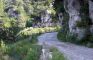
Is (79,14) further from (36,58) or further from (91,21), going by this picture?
(36,58)

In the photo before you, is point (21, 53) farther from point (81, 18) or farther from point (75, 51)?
point (81, 18)

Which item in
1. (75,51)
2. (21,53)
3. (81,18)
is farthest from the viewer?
(81,18)

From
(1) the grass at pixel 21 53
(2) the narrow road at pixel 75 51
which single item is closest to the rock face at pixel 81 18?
(2) the narrow road at pixel 75 51

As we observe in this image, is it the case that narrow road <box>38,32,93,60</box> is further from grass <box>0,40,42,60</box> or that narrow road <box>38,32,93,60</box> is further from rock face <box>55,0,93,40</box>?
rock face <box>55,0,93,40</box>

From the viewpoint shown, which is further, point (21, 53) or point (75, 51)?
point (21, 53)

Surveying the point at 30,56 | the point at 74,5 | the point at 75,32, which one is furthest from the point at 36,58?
the point at 74,5

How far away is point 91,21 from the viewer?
2444 centimetres

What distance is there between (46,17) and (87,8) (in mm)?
69101

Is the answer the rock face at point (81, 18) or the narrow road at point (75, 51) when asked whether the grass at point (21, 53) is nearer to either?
the narrow road at point (75, 51)

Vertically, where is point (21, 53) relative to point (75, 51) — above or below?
below

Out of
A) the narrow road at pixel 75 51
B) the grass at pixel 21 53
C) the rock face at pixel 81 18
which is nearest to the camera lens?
the narrow road at pixel 75 51

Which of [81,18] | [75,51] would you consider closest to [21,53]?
[75,51]

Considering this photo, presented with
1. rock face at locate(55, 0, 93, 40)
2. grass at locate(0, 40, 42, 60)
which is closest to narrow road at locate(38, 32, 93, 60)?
grass at locate(0, 40, 42, 60)

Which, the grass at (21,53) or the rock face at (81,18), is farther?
the rock face at (81,18)
